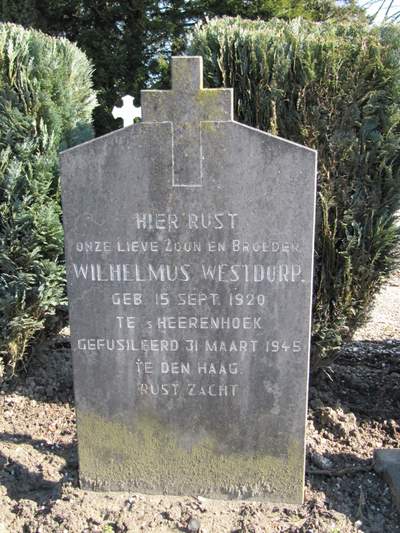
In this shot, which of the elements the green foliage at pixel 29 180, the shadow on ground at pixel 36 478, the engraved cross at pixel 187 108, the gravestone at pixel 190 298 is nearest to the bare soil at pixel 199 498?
the shadow on ground at pixel 36 478

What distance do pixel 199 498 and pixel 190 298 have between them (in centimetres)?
119

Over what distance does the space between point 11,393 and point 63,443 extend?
0.95 metres

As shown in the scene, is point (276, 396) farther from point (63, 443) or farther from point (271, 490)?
point (63, 443)

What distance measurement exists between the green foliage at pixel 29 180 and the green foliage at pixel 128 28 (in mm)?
4478

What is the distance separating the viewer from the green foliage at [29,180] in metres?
3.89

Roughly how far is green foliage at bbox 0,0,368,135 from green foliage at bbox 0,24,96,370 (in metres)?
4.48

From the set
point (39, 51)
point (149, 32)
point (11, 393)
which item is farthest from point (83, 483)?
point (149, 32)

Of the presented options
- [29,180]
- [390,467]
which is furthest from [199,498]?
[29,180]

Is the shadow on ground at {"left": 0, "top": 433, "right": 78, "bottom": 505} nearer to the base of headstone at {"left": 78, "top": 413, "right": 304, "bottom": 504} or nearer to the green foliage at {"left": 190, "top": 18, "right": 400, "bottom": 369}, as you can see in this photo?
the base of headstone at {"left": 78, "top": 413, "right": 304, "bottom": 504}

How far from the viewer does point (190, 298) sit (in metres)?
2.84

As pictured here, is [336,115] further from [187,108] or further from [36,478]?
[36,478]

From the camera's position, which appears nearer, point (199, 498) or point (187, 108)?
point (187, 108)

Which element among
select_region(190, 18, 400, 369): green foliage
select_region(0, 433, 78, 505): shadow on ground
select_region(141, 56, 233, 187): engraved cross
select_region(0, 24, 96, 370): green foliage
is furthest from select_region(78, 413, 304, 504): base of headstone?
select_region(141, 56, 233, 187): engraved cross

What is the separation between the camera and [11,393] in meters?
4.32
